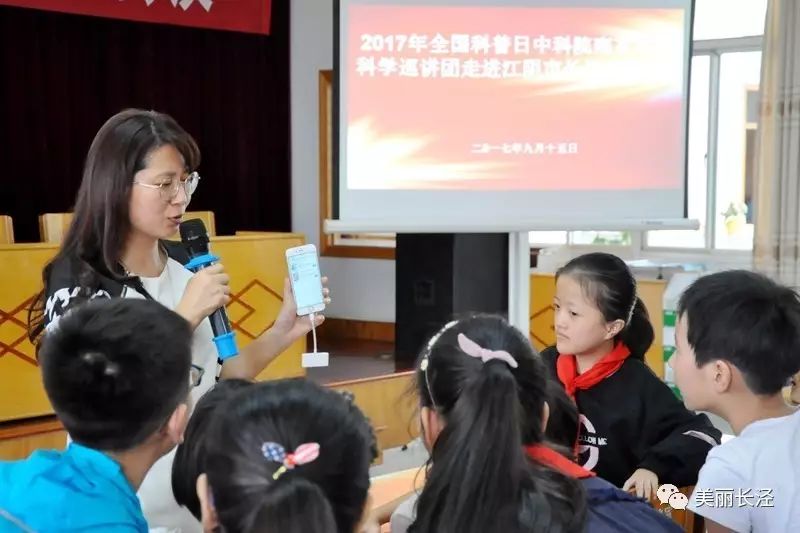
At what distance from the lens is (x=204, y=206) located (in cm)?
660

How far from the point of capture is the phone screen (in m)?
1.82

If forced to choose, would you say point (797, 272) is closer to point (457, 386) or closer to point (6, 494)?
point (457, 386)

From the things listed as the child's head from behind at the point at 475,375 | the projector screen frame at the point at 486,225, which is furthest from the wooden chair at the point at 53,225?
the child's head from behind at the point at 475,375

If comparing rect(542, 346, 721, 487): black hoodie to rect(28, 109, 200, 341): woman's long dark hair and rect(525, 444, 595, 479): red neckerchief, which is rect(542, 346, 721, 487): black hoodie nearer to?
rect(525, 444, 595, 479): red neckerchief

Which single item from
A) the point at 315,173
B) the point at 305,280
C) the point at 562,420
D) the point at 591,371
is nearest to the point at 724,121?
the point at 315,173

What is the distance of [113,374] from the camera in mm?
1115

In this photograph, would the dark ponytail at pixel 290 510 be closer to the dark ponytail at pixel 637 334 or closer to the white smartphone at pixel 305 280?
the white smartphone at pixel 305 280

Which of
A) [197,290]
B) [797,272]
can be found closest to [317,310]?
[197,290]

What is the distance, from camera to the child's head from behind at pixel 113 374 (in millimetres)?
1118

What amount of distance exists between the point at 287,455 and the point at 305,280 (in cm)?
89

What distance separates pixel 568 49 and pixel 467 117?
1.53 ft

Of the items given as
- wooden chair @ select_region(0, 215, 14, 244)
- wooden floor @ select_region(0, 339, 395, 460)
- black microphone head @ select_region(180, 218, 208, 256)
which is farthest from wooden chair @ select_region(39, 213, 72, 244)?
black microphone head @ select_region(180, 218, 208, 256)

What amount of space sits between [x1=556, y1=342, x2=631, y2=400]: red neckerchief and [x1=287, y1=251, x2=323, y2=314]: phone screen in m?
0.62

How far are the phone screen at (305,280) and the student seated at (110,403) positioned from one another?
0.62m
